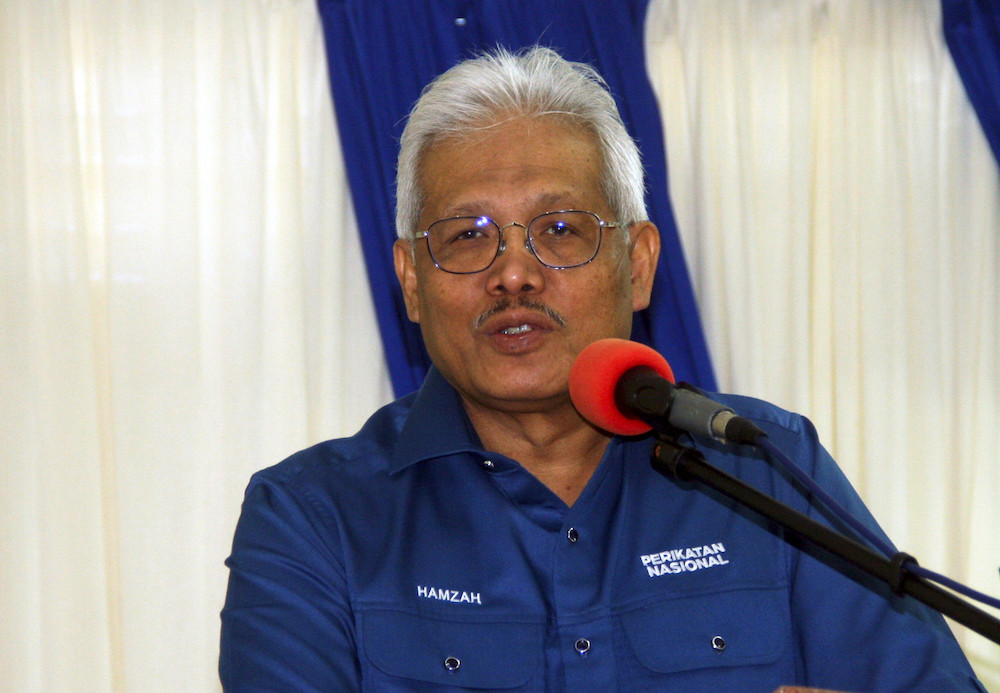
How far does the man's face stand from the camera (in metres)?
1.99

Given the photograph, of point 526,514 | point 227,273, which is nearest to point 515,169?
point 526,514

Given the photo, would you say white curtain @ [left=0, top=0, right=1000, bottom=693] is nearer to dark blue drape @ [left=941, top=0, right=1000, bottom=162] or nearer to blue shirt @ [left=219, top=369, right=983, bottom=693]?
dark blue drape @ [left=941, top=0, right=1000, bottom=162]

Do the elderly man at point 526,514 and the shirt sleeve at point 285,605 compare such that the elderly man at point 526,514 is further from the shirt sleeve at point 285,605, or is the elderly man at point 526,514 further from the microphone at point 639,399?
the microphone at point 639,399

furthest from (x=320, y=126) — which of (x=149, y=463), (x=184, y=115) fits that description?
(x=149, y=463)

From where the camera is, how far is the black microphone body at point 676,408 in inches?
46.3

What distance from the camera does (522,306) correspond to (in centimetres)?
198

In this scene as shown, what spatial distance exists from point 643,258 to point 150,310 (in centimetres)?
186

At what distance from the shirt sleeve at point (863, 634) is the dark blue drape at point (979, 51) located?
2.49 meters

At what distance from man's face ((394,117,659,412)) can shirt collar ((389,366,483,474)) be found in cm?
5

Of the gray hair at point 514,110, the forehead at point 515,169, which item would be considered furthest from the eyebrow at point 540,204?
the gray hair at point 514,110

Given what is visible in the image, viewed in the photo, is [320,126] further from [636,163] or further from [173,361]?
[636,163]

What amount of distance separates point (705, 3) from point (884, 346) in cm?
148

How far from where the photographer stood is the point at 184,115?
11.1ft

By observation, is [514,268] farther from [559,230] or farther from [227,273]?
[227,273]
